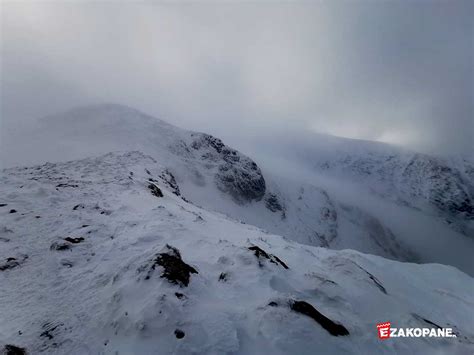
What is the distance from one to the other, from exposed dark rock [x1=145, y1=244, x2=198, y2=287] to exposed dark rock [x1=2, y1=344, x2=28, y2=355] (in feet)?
8.61

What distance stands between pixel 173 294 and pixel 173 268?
953 mm

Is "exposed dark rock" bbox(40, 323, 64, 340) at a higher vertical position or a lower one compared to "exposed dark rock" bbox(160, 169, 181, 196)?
lower

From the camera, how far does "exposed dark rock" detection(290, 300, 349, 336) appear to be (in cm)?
596

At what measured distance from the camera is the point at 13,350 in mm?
5258

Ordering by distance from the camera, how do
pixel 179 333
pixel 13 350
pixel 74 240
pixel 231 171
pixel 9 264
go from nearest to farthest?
pixel 13 350 → pixel 179 333 → pixel 9 264 → pixel 74 240 → pixel 231 171

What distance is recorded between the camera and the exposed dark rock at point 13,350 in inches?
204

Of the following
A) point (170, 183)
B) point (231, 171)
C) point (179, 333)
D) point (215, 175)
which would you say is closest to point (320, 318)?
point (179, 333)

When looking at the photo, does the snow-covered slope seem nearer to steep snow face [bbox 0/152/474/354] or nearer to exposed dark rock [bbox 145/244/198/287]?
steep snow face [bbox 0/152/474/354]

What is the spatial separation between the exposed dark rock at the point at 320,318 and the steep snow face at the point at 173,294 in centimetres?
3

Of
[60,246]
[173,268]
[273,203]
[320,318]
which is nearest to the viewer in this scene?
[320,318]

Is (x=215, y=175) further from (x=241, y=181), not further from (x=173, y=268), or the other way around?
(x=173, y=268)

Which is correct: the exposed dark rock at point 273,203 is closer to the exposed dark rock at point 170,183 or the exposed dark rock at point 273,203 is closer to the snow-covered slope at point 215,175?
the snow-covered slope at point 215,175

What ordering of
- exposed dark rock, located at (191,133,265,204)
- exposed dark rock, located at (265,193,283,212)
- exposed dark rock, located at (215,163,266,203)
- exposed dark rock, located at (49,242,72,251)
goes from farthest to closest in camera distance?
exposed dark rock, located at (265,193,283,212), exposed dark rock, located at (191,133,265,204), exposed dark rock, located at (215,163,266,203), exposed dark rock, located at (49,242,72,251)

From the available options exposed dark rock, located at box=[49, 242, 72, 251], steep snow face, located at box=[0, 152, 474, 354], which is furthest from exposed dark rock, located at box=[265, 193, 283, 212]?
exposed dark rock, located at box=[49, 242, 72, 251]
